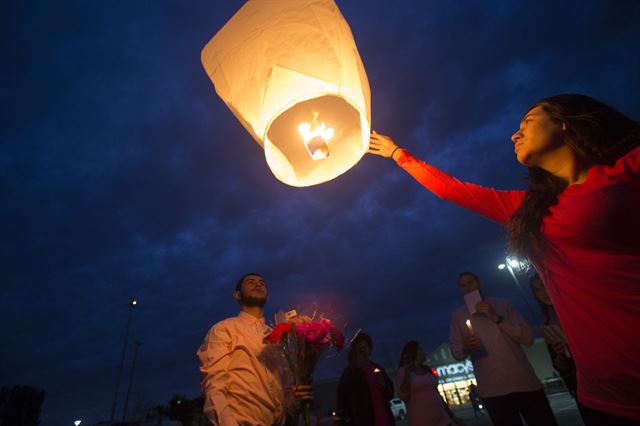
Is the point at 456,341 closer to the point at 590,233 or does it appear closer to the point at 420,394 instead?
the point at 420,394

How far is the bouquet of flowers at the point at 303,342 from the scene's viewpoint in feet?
8.10

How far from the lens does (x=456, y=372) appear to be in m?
42.2

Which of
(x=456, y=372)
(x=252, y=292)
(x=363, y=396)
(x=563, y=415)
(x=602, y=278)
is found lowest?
(x=563, y=415)

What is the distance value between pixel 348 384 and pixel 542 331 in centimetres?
277

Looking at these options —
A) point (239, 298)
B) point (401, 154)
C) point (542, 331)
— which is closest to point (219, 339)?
point (239, 298)

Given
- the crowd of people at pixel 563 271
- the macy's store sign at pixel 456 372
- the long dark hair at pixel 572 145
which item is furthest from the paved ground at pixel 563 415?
the macy's store sign at pixel 456 372

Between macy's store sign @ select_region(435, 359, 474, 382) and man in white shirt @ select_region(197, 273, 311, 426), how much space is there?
46.0 metres

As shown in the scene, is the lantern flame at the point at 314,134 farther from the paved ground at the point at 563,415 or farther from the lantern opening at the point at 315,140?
the paved ground at the point at 563,415

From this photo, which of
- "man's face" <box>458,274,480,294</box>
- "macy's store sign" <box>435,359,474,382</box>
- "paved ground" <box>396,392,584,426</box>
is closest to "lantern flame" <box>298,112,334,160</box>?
"man's face" <box>458,274,480,294</box>

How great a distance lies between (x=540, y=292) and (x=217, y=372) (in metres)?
3.70

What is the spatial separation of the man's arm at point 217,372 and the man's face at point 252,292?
1.85ft

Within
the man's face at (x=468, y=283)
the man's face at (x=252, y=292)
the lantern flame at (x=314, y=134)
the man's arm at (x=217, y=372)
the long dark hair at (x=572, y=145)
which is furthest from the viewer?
the man's face at (x=468, y=283)

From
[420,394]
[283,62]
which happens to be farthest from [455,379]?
[283,62]

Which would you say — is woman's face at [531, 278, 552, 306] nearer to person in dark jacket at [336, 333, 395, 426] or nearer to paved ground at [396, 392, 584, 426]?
person in dark jacket at [336, 333, 395, 426]
